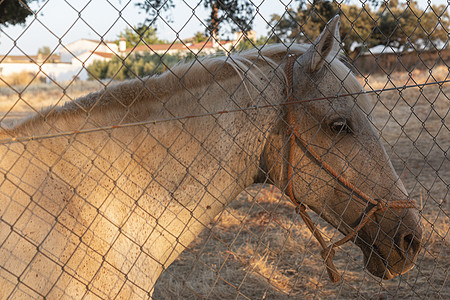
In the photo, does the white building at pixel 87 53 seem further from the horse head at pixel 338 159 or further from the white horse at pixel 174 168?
the horse head at pixel 338 159

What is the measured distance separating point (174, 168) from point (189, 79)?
1.54ft

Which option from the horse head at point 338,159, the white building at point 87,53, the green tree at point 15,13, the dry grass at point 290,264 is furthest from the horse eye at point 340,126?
the green tree at point 15,13

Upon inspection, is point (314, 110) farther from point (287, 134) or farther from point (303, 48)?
point (303, 48)

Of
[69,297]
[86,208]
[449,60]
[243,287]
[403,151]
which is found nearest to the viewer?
[69,297]

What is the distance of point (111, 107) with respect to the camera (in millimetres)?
1938

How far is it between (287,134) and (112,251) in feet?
3.46

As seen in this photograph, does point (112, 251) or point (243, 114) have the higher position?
point (243, 114)

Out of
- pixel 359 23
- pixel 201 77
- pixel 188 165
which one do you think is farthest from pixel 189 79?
pixel 359 23

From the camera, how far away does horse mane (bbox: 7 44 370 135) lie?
6.19 ft

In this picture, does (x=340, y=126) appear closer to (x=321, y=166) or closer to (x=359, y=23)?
(x=321, y=166)

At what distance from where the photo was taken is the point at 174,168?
1999 millimetres

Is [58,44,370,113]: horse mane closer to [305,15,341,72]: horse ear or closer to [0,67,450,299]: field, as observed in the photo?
[305,15,341,72]: horse ear

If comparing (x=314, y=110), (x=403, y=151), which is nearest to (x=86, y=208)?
(x=314, y=110)

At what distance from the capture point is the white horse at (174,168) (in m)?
1.66
